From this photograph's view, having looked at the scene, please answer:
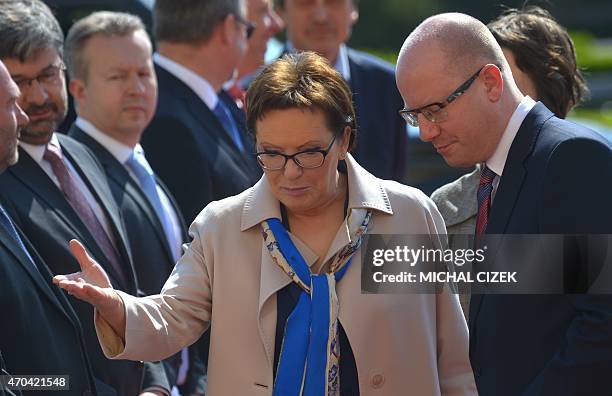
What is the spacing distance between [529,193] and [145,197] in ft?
7.03

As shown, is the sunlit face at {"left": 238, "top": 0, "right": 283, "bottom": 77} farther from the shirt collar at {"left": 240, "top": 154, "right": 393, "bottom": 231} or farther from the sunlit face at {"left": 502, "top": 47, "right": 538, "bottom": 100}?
the shirt collar at {"left": 240, "top": 154, "right": 393, "bottom": 231}

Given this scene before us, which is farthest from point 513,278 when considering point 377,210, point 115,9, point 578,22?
point 578,22

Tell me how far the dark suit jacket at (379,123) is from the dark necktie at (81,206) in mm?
2026

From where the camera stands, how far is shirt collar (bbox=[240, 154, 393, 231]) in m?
3.92

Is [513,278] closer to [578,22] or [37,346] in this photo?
[37,346]

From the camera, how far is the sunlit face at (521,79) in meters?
4.62

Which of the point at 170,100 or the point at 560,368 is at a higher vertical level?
the point at 170,100

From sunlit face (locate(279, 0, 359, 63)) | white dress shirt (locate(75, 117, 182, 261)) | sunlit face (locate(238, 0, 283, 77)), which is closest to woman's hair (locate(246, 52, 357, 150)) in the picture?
white dress shirt (locate(75, 117, 182, 261))

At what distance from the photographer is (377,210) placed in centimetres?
397

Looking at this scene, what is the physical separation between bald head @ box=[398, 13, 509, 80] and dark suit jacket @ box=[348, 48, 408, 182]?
250 cm

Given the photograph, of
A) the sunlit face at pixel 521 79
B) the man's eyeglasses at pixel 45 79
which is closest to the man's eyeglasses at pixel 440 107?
the sunlit face at pixel 521 79

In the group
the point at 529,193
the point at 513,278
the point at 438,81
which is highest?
the point at 438,81

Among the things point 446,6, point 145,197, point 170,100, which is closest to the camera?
point 145,197

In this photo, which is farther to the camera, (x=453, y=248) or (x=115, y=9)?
(x=115, y=9)
